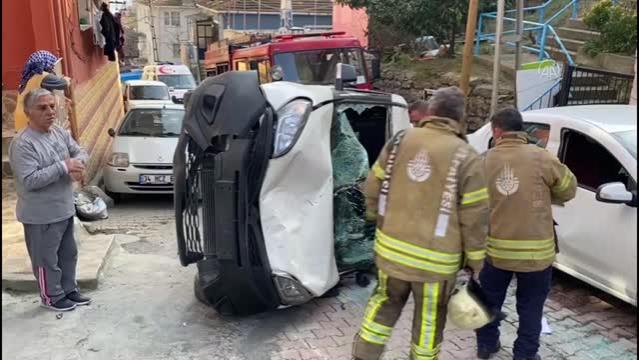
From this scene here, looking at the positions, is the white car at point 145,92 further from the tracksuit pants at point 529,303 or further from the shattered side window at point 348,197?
the tracksuit pants at point 529,303

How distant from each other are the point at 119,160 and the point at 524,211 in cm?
640

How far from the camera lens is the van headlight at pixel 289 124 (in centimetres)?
373

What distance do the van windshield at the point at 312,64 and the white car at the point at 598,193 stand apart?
6953 millimetres

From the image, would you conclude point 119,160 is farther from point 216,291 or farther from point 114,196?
point 216,291

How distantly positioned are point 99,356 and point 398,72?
13.5 metres

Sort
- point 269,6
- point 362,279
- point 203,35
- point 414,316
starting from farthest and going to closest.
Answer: point 269,6
point 203,35
point 362,279
point 414,316

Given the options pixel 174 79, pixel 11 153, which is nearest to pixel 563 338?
pixel 11 153

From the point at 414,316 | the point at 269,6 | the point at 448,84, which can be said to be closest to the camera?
the point at 414,316

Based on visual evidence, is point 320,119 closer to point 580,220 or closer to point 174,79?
point 580,220

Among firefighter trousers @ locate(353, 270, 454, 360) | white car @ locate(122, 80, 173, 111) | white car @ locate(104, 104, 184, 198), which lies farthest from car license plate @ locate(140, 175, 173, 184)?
white car @ locate(122, 80, 173, 111)

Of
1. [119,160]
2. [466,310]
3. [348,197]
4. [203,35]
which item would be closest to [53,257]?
[348,197]

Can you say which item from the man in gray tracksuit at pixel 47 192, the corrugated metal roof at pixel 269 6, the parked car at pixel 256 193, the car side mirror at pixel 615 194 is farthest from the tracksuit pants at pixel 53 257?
the corrugated metal roof at pixel 269 6

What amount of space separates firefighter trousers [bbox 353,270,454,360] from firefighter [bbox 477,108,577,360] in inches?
20.3

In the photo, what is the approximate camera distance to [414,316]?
3.09 metres
